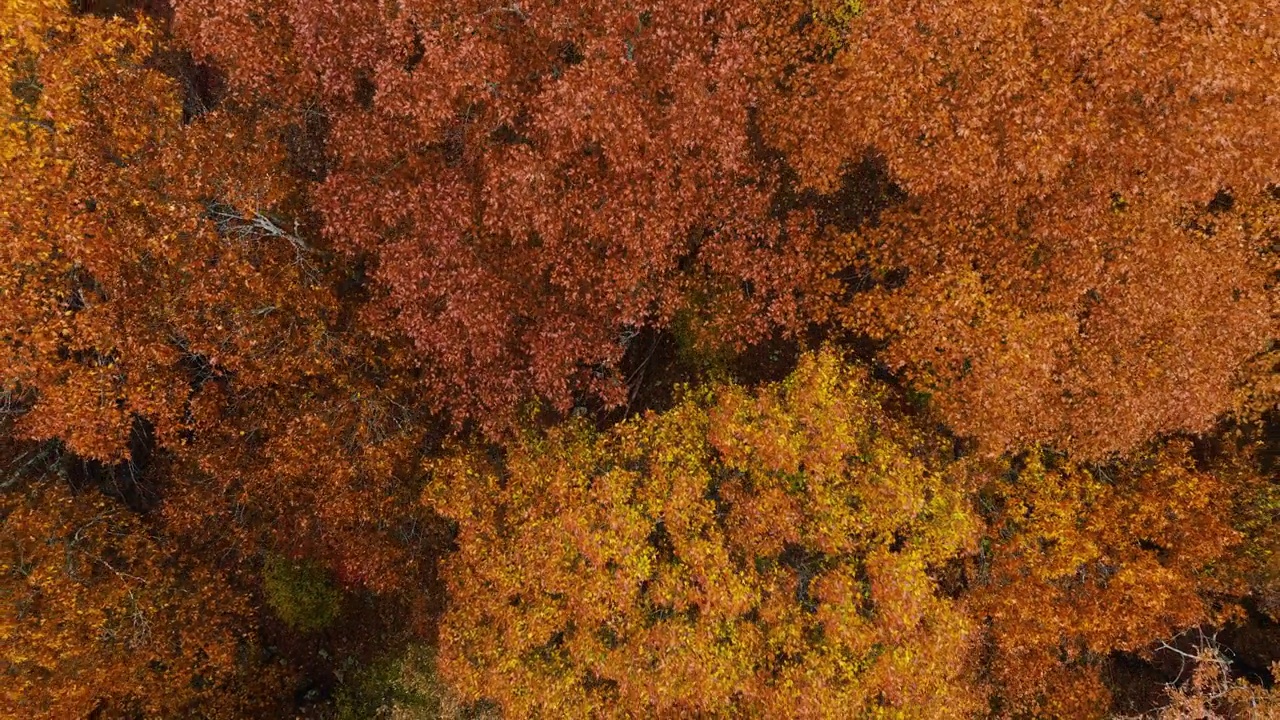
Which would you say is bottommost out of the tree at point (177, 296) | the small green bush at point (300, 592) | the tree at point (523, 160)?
the small green bush at point (300, 592)

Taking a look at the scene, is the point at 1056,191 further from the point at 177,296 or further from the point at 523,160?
the point at 177,296

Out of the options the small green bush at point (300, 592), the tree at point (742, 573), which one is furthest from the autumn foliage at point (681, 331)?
the small green bush at point (300, 592)

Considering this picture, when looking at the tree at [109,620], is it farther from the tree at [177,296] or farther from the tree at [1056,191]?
the tree at [1056,191]

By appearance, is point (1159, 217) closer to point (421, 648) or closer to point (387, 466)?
point (387, 466)

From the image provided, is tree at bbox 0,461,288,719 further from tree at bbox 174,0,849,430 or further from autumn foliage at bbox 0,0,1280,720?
tree at bbox 174,0,849,430

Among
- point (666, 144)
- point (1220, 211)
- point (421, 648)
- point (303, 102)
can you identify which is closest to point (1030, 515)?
point (1220, 211)

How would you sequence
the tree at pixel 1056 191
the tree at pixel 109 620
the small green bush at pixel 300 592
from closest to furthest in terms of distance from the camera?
the tree at pixel 1056 191, the tree at pixel 109 620, the small green bush at pixel 300 592
